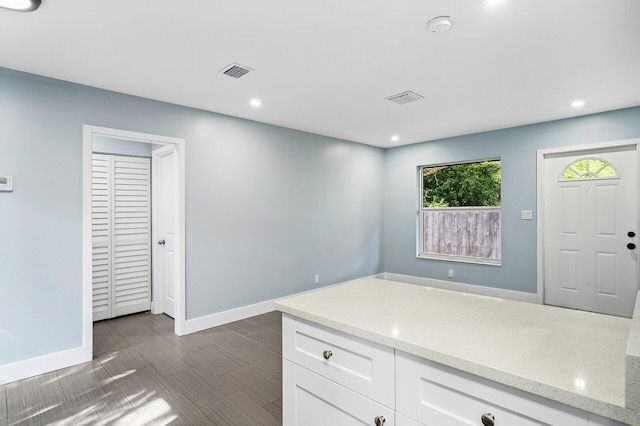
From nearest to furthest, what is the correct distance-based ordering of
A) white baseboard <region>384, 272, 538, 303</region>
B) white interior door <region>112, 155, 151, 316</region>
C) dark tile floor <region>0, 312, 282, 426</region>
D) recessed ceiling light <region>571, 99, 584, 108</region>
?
dark tile floor <region>0, 312, 282, 426</region> → recessed ceiling light <region>571, 99, 584, 108</region> → white interior door <region>112, 155, 151, 316</region> → white baseboard <region>384, 272, 538, 303</region>

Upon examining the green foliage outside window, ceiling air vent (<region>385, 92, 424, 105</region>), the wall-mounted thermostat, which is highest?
ceiling air vent (<region>385, 92, 424, 105</region>)

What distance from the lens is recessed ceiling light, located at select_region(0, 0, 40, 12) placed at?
1.90 metres

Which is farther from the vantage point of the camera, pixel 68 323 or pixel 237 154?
pixel 237 154

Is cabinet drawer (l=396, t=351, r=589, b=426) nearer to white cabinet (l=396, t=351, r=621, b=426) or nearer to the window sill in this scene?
white cabinet (l=396, t=351, r=621, b=426)

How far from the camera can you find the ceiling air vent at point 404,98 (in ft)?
11.4

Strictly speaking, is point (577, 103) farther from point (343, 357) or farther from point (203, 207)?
point (203, 207)

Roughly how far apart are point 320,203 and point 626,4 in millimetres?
3888

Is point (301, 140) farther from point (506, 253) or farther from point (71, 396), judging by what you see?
point (71, 396)

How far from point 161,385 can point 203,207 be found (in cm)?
189

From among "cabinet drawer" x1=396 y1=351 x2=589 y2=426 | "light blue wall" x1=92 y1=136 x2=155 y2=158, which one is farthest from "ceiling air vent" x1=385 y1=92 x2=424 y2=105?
"light blue wall" x1=92 y1=136 x2=155 y2=158

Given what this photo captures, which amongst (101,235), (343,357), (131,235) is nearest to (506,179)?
(343,357)

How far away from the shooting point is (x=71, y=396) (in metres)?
2.50

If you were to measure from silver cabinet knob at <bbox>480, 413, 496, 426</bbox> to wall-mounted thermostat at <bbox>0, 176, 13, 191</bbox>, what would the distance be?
11.6 ft

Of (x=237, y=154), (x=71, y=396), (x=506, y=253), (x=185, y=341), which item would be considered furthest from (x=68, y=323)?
(x=506, y=253)
